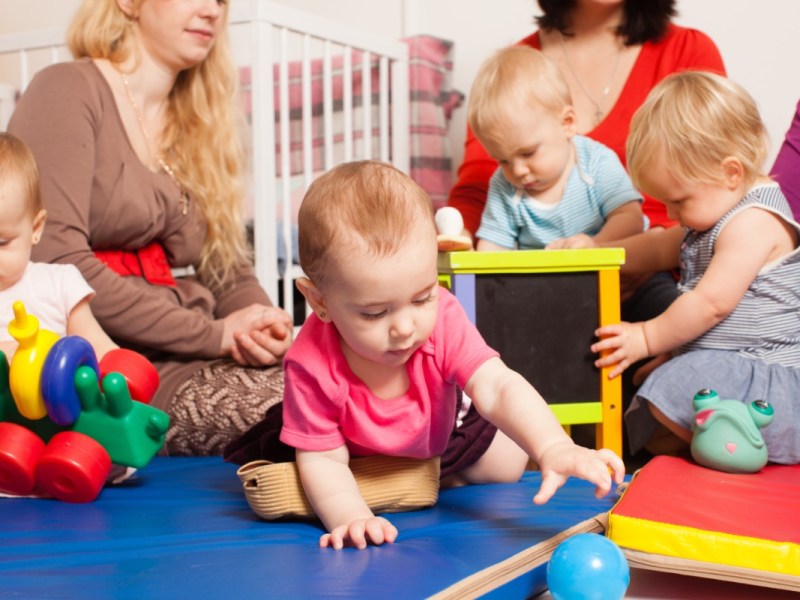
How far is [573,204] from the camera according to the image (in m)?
1.88

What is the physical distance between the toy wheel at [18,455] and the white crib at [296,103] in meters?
0.82

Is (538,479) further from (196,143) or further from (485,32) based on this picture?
(485,32)

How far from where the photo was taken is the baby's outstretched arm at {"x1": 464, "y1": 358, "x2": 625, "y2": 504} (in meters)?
0.96

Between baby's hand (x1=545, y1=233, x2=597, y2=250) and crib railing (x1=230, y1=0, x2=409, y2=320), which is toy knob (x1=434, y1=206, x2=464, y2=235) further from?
crib railing (x1=230, y1=0, x2=409, y2=320)

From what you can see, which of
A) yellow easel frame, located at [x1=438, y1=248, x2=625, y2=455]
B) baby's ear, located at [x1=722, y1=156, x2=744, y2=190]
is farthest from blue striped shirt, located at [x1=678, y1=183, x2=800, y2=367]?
yellow easel frame, located at [x1=438, y1=248, x2=625, y2=455]

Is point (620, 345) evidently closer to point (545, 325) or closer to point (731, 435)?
point (545, 325)

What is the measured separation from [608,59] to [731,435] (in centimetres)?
116

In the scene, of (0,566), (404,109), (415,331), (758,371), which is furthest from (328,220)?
(404,109)

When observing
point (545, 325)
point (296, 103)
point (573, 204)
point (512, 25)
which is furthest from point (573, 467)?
point (512, 25)

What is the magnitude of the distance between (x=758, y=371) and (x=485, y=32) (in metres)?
1.55

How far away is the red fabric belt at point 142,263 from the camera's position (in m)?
1.76

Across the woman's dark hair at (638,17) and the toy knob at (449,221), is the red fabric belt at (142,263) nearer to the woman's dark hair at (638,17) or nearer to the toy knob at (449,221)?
the toy knob at (449,221)

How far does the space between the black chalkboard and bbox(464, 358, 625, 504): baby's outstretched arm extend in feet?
1.56

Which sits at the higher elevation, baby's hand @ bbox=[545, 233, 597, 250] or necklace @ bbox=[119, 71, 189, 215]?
necklace @ bbox=[119, 71, 189, 215]
